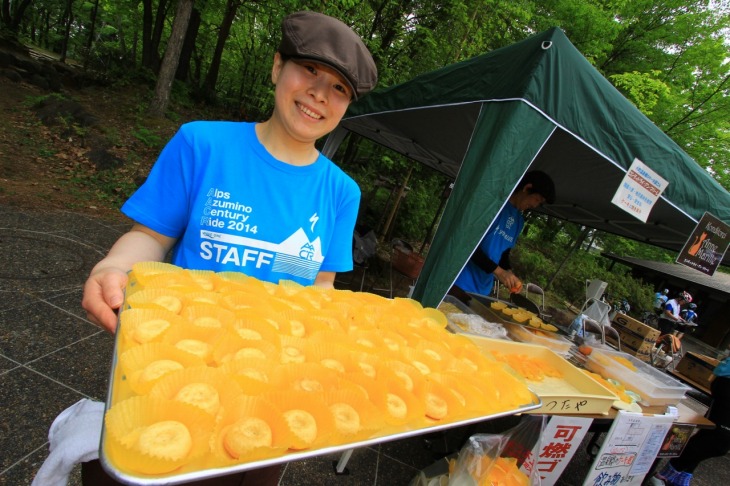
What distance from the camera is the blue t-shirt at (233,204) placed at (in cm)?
118

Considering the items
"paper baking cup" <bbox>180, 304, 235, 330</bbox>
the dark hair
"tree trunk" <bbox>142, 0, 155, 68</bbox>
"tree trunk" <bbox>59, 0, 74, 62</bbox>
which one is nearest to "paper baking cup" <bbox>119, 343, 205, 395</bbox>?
"paper baking cup" <bbox>180, 304, 235, 330</bbox>

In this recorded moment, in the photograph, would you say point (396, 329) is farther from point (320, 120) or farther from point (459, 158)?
point (459, 158)

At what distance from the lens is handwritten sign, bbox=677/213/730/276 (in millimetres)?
3275

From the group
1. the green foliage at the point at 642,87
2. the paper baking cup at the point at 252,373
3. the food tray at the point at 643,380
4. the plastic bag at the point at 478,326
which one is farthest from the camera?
the green foliage at the point at 642,87

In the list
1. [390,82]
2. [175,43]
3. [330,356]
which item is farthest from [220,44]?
[330,356]

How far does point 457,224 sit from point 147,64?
1482 centimetres

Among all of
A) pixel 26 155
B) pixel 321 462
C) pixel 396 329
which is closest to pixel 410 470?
pixel 321 462

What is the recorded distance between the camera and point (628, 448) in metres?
2.23

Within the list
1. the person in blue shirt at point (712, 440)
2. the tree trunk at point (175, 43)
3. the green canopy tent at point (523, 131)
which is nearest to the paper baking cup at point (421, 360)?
the green canopy tent at point (523, 131)

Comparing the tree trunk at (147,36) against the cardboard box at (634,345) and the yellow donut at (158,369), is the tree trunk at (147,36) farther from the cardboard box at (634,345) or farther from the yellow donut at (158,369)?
the cardboard box at (634,345)

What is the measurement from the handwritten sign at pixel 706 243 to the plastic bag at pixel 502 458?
9.46 ft

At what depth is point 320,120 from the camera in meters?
1.24

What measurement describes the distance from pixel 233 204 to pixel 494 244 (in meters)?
2.74

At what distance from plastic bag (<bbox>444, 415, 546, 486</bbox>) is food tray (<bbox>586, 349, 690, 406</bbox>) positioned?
3.43ft
